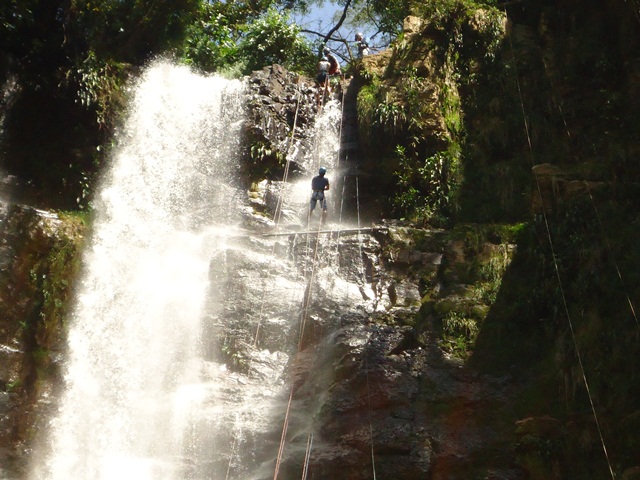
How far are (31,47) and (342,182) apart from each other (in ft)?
22.5

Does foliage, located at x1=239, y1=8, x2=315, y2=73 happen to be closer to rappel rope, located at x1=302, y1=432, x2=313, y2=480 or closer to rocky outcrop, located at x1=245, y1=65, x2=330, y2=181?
rocky outcrop, located at x1=245, y1=65, x2=330, y2=181

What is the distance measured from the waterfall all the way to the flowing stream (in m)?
0.02

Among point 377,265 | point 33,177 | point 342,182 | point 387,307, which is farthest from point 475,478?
point 33,177

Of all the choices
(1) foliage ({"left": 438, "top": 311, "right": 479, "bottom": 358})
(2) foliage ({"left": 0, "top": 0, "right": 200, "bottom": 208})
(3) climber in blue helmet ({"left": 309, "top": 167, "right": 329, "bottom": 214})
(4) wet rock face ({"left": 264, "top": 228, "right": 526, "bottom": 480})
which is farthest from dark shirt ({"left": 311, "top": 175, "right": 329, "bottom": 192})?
(2) foliage ({"left": 0, "top": 0, "right": 200, "bottom": 208})

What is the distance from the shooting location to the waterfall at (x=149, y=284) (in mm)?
9086

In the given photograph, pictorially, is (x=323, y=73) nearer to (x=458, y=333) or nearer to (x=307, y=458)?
(x=458, y=333)

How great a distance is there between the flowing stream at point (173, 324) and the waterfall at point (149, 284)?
2cm

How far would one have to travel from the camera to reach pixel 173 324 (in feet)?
35.0

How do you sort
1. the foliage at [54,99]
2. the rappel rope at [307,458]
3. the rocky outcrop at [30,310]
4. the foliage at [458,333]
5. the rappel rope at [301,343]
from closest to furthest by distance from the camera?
1. the rappel rope at [307,458]
2. the rappel rope at [301,343]
3. the foliage at [458,333]
4. the rocky outcrop at [30,310]
5. the foliage at [54,99]

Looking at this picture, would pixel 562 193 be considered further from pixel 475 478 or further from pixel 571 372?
pixel 475 478

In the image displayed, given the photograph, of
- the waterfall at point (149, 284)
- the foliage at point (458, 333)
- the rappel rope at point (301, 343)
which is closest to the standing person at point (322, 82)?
the waterfall at point (149, 284)

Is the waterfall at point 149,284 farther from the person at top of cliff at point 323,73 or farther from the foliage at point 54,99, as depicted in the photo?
the person at top of cliff at point 323,73

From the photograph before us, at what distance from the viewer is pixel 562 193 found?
1073 cm

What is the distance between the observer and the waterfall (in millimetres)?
9086
